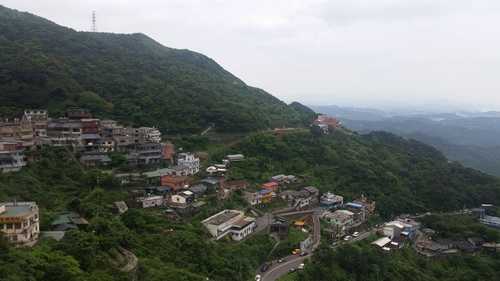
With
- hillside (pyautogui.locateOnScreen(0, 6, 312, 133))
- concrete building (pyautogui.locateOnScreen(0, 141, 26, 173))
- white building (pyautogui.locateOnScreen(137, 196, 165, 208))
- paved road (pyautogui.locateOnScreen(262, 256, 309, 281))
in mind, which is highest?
hillside (pyautogui.locateOnScreen(0, 6, 312, 133))

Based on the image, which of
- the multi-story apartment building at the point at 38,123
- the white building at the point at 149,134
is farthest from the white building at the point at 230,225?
the multi-story apartment building at the point at 38,123

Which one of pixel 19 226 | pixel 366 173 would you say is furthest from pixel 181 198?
pixel 366 173

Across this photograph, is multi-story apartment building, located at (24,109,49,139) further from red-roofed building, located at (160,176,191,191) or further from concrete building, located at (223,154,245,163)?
concrete building, located at (223,154,245,163)

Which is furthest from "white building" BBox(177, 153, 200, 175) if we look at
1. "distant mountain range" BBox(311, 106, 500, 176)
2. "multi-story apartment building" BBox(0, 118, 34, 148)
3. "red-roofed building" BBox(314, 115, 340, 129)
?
"distant mountain range" BBox(311, 106, 500, 176)

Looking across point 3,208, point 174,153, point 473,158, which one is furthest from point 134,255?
point 473,158

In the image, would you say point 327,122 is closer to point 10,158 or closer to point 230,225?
point 230,225

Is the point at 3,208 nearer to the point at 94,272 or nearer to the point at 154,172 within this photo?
the point at 94,272
